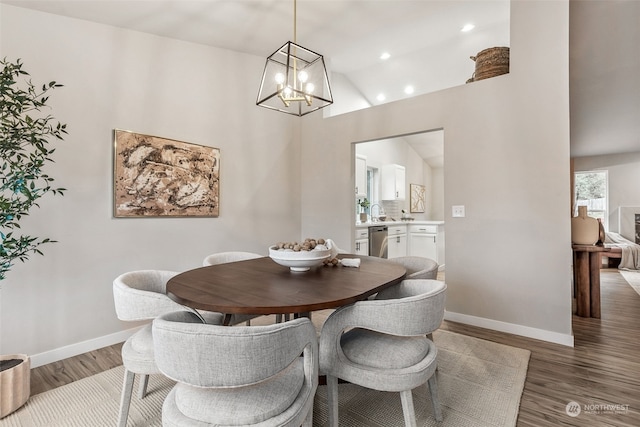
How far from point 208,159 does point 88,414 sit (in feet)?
7.61

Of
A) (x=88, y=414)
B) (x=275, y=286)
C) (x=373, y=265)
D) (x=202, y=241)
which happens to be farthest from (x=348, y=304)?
(x=202, y=241)

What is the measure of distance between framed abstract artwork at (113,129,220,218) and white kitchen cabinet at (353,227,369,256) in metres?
2.12

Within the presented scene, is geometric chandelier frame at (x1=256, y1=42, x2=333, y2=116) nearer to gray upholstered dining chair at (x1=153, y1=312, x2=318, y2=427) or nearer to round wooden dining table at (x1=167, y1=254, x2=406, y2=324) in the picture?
round wooden dining table at (x1=167, y1=254, x2=406, y2=324)

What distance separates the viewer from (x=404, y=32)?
3.77 metres

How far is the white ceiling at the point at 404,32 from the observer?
2619 millimetres

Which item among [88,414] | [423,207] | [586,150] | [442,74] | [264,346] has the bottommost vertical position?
[88,414]

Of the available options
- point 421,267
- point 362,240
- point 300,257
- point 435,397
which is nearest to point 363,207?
point 362,240

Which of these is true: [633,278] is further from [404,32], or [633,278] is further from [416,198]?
[404,32]

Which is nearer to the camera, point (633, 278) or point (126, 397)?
point (126, 397)

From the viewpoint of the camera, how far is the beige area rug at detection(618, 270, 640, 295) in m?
4.44

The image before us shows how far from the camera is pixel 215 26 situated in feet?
9.73

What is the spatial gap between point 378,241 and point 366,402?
3.30m

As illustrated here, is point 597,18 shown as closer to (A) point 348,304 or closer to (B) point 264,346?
(A) point 348,304

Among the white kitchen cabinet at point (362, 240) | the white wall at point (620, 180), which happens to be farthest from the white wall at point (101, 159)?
the white wall at point (620, 180)
